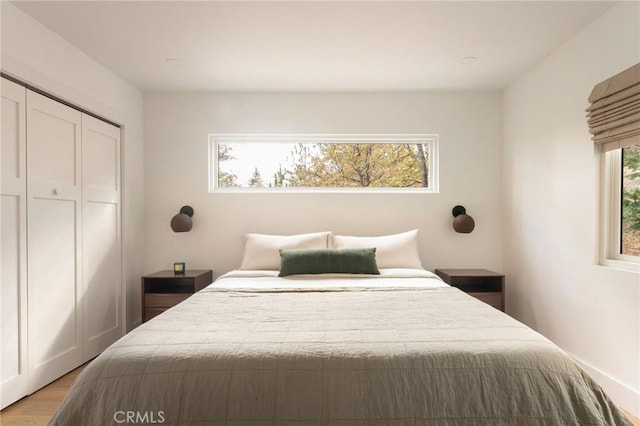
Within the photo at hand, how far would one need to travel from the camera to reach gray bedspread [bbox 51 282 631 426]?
53.2 inches

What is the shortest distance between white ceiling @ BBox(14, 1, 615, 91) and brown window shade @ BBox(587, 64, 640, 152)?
475mm

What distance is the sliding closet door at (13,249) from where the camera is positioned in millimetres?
2219

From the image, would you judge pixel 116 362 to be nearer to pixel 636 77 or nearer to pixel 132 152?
pixel 132 152

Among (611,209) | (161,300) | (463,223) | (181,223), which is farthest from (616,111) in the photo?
(161,300)

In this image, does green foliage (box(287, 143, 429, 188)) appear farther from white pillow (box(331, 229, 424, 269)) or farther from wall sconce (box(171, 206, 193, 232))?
wall sconce (box(171, 206, 193, 232))

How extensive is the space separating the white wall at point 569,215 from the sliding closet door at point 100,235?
12.0 ft

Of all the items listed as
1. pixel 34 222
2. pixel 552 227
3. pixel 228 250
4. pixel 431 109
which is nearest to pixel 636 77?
pixel 552 227

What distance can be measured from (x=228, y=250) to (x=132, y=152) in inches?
51.3

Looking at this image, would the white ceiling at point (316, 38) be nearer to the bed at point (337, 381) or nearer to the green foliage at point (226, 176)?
the green foliage at point (226, 176)

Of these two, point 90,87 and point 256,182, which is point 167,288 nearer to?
point 256,182

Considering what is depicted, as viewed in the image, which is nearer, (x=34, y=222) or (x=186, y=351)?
(x=186, y=351)

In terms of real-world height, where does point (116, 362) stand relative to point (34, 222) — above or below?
below

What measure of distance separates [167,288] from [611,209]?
3.63 metres

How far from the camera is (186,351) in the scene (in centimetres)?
149
